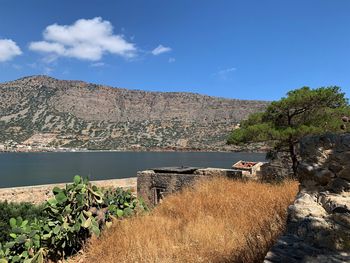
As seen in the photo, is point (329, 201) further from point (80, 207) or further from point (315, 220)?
point (80, 207)

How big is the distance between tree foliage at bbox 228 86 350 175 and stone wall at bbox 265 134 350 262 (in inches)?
329

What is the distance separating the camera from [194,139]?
16475 cm

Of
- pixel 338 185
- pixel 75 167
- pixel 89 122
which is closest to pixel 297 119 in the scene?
pixel 338 185

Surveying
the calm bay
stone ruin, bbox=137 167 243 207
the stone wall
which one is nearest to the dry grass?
the stone wall

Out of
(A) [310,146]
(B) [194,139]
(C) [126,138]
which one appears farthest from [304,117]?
(C) [126,138]

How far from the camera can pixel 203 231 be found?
552 centimetres

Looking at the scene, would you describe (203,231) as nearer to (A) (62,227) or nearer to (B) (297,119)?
(A) (62,227)

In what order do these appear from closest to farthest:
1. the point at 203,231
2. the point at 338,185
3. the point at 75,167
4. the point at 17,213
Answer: the point at 338,185 → the point at 203,231 → the point at 17,213 → the point at 75,167

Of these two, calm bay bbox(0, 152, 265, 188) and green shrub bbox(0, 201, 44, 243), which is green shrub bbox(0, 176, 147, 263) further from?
calm bay bbox(0, 152, 265, 188)

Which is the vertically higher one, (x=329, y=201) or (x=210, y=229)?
(x=329, y=201)

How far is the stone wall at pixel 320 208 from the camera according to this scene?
2410 mm

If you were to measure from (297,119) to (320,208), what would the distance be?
1091cm

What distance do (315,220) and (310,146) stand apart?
1321mm

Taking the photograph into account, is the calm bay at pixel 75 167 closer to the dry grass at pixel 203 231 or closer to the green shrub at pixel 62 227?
the green shrub at pixel 62 227
